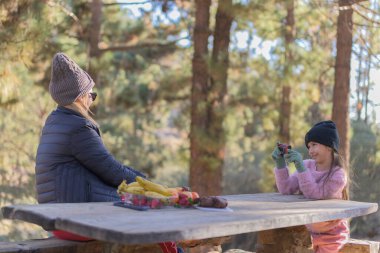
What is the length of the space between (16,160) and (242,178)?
187 inches

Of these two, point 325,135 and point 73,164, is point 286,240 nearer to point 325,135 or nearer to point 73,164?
point 325,135

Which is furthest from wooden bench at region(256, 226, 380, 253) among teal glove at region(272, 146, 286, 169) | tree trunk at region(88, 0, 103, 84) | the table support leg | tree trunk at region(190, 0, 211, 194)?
tree trunk at region(88, 0, 103, 84)

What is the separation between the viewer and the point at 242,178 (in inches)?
547

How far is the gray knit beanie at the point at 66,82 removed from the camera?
11.7 ft

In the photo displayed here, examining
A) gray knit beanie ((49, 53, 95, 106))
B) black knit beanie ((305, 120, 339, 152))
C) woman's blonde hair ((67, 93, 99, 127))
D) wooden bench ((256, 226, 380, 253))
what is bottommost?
wooden bench ((256, 226, 380, 253))

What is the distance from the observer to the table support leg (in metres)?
4.61

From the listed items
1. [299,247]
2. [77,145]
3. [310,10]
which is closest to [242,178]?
[310,10]

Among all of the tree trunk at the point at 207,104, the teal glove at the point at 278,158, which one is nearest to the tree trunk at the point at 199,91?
the tree trunk at the point at 207,104

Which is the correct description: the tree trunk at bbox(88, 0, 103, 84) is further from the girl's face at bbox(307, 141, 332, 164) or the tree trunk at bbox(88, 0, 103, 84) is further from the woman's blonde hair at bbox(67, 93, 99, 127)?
the woman's blonde hair at bbox(67, 93, 99, 127)

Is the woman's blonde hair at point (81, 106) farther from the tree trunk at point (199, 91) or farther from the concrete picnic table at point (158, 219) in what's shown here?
the tree trunk at point (199, 91)

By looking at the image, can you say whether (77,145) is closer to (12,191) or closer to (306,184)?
(306,184)

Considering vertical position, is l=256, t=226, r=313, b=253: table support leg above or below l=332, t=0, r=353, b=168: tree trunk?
below

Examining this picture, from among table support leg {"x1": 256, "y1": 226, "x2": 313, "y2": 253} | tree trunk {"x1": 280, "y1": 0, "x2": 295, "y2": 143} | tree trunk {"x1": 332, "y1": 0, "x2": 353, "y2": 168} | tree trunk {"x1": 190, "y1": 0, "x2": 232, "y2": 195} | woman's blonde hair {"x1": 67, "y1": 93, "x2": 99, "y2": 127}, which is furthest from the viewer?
tree trunk {"x1": 280, "y1": 0, "x2": 295, "y2": 143}

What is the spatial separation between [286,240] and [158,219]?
2.12 metres
